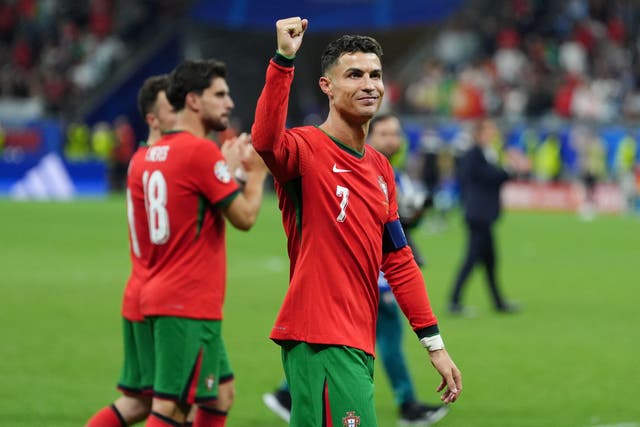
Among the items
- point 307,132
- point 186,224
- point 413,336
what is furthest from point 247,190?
point 413,336

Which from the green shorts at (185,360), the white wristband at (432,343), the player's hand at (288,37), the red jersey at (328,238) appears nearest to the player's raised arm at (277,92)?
the player's hand at (288,37)

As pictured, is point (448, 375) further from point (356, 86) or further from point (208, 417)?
point (208, 417)

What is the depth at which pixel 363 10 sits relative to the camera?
38.2 m

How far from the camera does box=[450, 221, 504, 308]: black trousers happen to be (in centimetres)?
1448

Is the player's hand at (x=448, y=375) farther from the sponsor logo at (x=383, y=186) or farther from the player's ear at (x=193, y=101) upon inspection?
the player's ear at (x=193, y=101)

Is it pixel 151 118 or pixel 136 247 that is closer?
pixel 136 247

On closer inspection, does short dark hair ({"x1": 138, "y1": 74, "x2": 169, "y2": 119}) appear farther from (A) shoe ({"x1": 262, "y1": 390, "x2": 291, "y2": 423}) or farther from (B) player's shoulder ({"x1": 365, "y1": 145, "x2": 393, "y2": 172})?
(A) shoe ({"x1": 262, "y1": 390, "x2": 291, "y2": 423})

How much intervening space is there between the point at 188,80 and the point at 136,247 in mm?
956

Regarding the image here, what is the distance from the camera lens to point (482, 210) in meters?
14.6

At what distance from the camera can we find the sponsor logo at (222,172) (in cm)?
633

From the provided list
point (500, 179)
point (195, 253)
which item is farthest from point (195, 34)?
point (195, 253)

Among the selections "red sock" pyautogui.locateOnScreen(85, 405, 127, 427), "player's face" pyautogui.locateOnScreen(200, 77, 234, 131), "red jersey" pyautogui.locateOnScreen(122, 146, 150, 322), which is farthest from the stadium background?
"player's face" pyautogui.locateOnScreen(200, 77, 234, 131)

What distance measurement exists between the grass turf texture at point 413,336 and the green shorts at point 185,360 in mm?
2593

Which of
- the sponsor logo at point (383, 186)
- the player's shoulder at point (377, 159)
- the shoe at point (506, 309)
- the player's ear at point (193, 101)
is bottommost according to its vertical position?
the shoe at point (506, 309)
